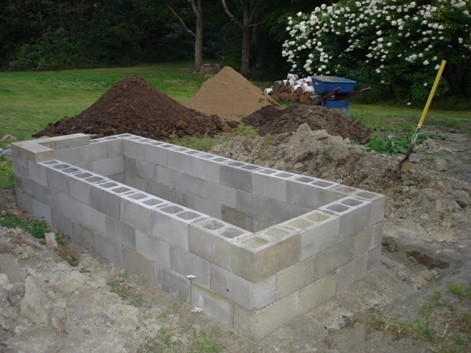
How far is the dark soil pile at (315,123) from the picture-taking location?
35.3 ft

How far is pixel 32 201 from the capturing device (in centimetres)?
Result: 702

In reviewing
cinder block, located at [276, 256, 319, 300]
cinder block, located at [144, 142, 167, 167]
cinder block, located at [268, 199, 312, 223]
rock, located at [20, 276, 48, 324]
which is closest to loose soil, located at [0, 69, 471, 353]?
rock, located at [20, 276, 48, 324]

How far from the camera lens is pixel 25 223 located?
6.66 m

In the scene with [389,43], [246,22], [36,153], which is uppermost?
[246,22]

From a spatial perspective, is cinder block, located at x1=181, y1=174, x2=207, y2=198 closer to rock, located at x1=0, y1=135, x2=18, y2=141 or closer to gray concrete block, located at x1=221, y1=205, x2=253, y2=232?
gray concrete block, located at x1=221, y1=205, x2=253, y2=232

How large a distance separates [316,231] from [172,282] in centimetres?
142

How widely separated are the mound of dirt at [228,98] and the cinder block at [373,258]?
8208 mm

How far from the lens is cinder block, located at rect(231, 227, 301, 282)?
402 cm

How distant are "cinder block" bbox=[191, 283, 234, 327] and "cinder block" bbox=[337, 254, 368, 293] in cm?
120

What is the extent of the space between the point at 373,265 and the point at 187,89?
51.2ft

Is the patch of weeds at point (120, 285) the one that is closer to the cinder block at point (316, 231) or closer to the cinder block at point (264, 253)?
the cinder block at point (264, 253)

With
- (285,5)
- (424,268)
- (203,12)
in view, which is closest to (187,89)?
(285,5)

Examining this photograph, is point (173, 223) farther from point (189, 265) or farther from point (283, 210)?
point (283, 210)

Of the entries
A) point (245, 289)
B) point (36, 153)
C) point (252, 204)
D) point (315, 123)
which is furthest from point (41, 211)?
point (315, 123)
